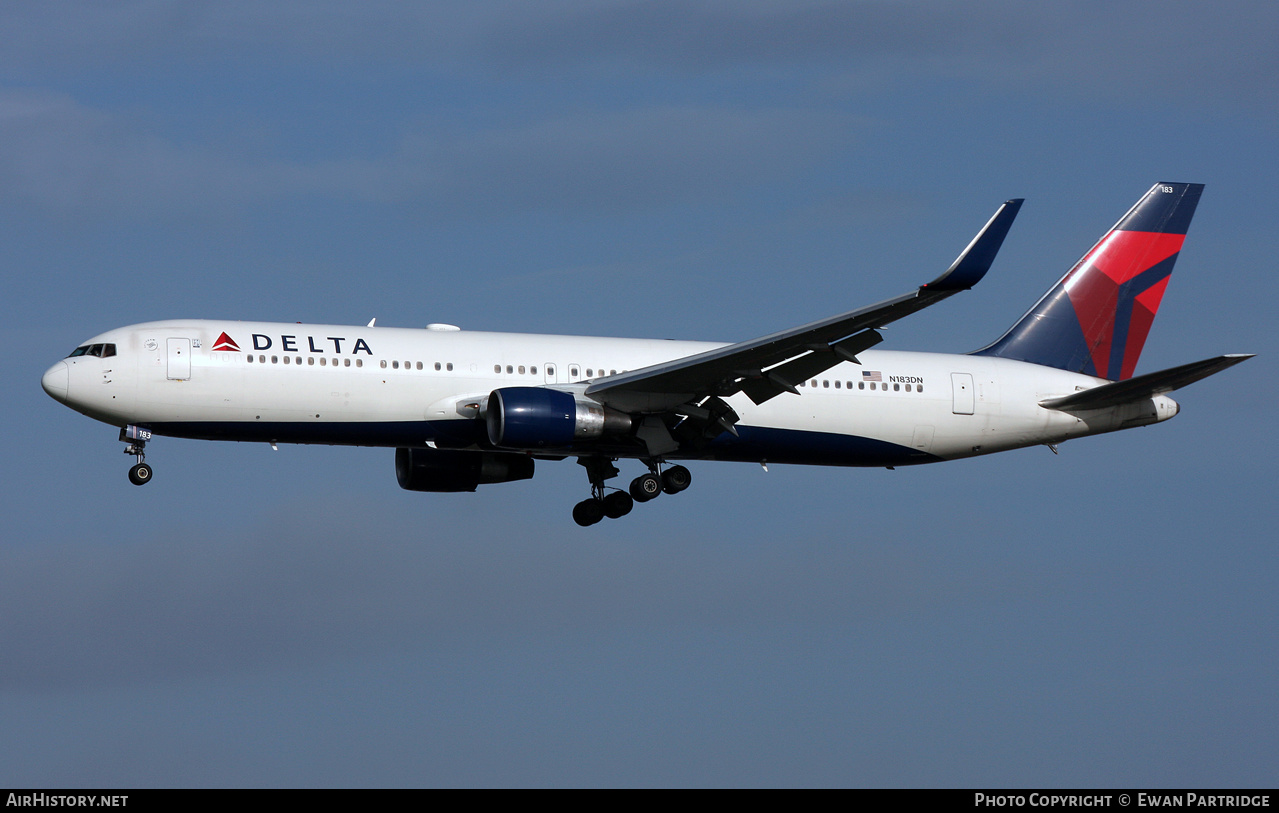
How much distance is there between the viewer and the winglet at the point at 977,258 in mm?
33000

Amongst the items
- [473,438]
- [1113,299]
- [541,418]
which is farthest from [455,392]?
[1113,299]

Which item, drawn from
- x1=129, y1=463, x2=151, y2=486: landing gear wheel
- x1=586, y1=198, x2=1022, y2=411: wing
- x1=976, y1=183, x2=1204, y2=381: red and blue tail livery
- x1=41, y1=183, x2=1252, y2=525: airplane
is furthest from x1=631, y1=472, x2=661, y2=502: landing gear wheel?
x1=129, y1=463, x2=151, y2=486: landing gear wheel

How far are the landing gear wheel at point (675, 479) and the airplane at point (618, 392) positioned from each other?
64mm

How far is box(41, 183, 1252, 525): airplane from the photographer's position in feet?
128

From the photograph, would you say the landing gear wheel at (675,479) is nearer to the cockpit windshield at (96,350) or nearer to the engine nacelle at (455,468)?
the engine nacelle at (455,468)

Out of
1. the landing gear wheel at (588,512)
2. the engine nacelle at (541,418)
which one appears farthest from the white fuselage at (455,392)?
the landing gear wheel at (588,512)

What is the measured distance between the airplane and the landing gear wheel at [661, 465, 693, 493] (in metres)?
0.06

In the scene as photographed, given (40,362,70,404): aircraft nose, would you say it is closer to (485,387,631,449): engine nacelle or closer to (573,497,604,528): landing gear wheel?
(485,387,631,449): engine nacelle

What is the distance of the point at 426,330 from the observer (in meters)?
42.0
